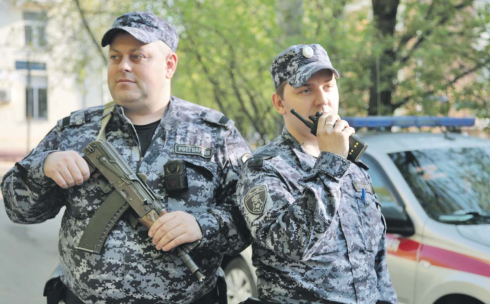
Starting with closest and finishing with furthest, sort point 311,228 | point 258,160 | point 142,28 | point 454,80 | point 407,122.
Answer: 1. point 311,228
2. point 258,160
3. point 142,28
4. point 407,122
5. point 454,80

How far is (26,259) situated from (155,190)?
4.94 metres

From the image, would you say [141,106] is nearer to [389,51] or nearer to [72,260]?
[72,260]

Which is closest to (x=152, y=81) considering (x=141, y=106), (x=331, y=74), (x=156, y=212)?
(x=141, y=106)

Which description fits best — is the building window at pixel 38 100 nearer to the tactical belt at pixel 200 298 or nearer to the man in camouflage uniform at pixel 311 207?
the tactical belt at pixel 200 298

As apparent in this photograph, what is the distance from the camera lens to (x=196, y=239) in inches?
84.8

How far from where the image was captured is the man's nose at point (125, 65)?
90.6 inches

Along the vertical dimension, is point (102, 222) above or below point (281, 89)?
below

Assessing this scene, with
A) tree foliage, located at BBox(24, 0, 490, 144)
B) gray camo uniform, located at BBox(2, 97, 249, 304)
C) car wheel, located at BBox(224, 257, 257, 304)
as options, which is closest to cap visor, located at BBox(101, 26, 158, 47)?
gray camo uniform, located at BBox(2, 97, 249, 304)

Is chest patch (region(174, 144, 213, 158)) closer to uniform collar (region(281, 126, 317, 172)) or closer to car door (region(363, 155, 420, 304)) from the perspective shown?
uniform collar (region(281, 126, 317, 172))

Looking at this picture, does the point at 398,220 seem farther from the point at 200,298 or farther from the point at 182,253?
the point at 182,253

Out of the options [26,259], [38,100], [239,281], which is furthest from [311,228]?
[38,100]

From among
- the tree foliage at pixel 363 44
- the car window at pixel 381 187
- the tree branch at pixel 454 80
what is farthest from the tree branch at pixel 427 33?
the car window at pixel 381 187

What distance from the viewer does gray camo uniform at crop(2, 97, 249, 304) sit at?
2.24m

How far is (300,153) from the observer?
220cm
